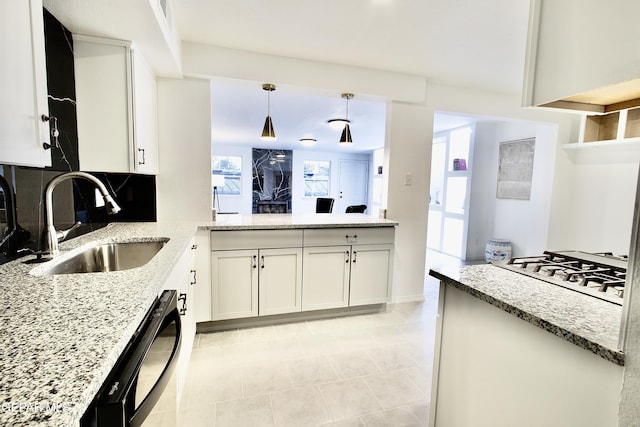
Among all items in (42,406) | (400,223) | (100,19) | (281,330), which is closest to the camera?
(42,406)

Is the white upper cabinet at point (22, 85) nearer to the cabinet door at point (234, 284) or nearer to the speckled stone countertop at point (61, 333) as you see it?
the speckled stone countertop at point (61, 333)

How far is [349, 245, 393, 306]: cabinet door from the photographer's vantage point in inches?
108

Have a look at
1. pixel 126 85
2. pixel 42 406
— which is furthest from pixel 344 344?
pixel 126 85

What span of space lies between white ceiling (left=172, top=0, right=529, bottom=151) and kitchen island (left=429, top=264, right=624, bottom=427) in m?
1.61

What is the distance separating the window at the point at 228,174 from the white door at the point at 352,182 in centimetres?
290

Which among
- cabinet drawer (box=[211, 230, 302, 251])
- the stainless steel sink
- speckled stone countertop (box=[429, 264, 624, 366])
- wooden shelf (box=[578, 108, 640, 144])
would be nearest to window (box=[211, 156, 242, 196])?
cabinet drawer (box=[211, 230, 302, 251])

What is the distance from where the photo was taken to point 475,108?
3172 mm

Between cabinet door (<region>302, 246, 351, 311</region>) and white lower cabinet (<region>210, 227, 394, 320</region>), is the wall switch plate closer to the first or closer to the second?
white lower cabinet (<region>210, 227, 394, 320</region>)

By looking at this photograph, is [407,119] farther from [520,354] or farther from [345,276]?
[520,354]

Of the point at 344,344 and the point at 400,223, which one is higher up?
the point at 400,223

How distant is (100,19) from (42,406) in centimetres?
181

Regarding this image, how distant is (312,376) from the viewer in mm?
1930

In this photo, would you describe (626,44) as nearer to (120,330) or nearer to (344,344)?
(120,330)

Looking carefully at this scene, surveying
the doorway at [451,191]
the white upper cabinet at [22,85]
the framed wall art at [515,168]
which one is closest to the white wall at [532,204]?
the framed wall art at [515,168]
